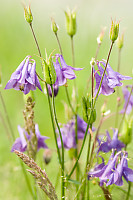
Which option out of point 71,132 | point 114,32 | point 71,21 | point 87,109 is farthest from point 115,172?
point 71,21

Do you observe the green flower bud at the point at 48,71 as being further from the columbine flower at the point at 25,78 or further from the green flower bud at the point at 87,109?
the green flower bud at the point at 87,109

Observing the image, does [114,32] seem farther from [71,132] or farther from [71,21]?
[71,132]

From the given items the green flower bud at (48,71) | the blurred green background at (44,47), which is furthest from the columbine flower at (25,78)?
the blurred green background at (44,47)

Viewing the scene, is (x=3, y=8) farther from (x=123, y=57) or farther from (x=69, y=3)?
(x=123, y=57)

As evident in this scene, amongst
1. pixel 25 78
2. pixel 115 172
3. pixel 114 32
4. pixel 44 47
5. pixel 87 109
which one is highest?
pixel 114 32

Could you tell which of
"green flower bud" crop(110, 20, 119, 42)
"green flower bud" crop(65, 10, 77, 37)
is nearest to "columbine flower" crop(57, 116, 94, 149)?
"green flower bud" crop(65, 10, 77, 37)

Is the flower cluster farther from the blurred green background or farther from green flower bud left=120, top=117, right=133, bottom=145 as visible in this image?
the blurred green background
